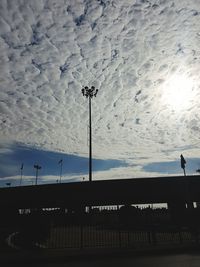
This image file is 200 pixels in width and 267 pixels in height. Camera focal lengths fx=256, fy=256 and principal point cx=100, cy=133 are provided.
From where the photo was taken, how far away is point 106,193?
4078cm

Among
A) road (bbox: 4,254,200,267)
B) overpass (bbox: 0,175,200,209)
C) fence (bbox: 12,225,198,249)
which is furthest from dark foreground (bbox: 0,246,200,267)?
overpass (bbox: 0,175,200,209)

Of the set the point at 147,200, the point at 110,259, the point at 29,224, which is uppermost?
the point at 147,200

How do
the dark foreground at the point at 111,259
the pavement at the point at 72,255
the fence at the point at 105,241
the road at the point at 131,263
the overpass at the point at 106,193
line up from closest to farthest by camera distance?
the road at the point at 131,263, the dark foreground at the point at 111,259, the pavement at the point at 72,255, the fence at the point at 105,241, the overpass at the point at 106,193

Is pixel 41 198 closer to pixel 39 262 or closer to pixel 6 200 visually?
pixel 6 200

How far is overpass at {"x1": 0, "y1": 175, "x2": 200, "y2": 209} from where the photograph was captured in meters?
38.8

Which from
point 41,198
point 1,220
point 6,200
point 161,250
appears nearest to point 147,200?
point 41,198

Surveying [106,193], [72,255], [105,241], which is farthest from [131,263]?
[106,193]

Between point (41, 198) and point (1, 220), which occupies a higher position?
point (41, 198)

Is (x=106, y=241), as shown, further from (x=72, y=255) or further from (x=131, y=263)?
(x=131, y=263)

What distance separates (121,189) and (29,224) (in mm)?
27509

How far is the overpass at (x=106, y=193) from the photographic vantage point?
38844 mm

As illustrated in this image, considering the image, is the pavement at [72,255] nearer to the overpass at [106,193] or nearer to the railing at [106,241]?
the railing at [106,241]

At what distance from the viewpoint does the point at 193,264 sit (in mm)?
9359

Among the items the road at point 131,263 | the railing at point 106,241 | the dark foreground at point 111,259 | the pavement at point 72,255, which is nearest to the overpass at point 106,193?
the railing at point 106,241
